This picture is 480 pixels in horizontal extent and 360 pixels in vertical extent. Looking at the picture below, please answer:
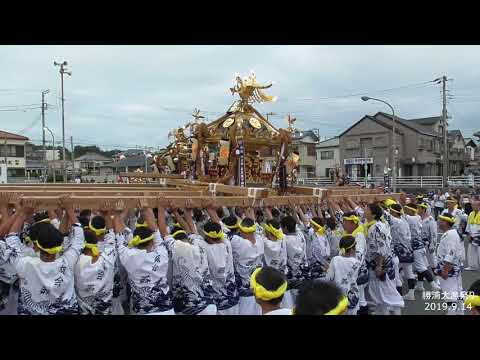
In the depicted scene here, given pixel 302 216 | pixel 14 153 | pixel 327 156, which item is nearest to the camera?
pixel 302 216

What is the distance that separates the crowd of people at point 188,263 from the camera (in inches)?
134

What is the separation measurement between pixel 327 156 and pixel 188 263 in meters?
45.4

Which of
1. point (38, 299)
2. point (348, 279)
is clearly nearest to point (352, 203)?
point (348, 279)

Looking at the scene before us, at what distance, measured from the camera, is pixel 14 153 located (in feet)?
141

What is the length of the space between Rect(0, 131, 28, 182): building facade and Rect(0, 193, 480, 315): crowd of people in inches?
1656

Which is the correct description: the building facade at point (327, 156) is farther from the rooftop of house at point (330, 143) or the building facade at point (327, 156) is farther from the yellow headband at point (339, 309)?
the yellow headband at point (339, 309)

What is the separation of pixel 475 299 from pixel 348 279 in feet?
6.75

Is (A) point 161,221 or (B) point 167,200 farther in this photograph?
(B) point 167,200

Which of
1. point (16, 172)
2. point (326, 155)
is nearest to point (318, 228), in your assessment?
point (326, 155)

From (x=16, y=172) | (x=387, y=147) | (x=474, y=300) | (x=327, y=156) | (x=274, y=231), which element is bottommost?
(x=474, y=300)

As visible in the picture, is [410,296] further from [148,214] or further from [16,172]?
[16,172]

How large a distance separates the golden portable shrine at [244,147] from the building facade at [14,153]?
37858 mm

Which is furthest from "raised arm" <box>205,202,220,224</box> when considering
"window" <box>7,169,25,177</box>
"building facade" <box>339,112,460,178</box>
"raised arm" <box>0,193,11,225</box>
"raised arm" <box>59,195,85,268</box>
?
"window" <box>7,169,25,177</box>

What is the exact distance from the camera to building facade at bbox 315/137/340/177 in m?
47.1
